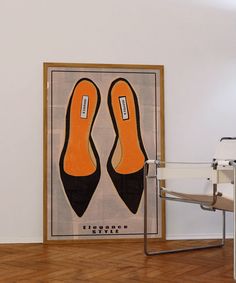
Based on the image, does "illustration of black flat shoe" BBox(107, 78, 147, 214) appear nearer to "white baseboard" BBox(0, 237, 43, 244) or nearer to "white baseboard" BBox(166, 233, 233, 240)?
"white baseboard" BBox(166, 233, 233, 240)

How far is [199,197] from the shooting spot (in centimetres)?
294

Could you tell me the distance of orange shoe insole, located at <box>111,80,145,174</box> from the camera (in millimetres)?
3631

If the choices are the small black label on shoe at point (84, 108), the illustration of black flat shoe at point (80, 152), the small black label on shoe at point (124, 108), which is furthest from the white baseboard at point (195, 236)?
the small black label on shoe at point (84, 108)

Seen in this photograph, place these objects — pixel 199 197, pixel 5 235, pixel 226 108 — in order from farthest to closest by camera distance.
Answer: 1. pixel 226 108
2. pixel 5 235
3. pixel 199 197

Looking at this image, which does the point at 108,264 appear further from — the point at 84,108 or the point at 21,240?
the point at 84,108

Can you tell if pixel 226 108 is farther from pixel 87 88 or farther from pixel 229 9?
pixel 87 88

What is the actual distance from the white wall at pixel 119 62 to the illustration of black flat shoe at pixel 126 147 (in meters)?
0.24

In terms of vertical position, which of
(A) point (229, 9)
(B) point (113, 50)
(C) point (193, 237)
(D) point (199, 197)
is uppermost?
(A) point (229, 9)

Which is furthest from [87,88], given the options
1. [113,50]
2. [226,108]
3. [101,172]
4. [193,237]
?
[193,237]

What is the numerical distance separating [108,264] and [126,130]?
1.19 metres

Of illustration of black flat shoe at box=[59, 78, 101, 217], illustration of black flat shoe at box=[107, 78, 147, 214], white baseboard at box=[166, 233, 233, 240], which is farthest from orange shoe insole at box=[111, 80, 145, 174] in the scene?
white baseboard at box=[166, 233, 233, 240]

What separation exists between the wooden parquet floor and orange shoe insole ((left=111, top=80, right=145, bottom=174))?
0.60 metres

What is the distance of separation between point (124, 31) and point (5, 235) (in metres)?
1.80

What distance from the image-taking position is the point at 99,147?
3607mm
